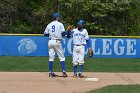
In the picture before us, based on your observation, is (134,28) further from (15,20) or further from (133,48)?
(133,48)

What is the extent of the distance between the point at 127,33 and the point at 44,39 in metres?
15.0

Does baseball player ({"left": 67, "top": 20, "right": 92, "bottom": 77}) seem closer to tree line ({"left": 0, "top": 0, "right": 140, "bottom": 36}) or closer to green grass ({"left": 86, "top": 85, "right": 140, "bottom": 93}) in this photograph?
green grass ({"left": 86, "top": 85, "right": 140, "bottom": 93})

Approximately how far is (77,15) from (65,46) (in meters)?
12.3

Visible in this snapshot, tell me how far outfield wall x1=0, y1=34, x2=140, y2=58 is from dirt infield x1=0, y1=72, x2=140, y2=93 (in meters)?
9.11

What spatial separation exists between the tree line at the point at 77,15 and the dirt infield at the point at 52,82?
68.7 feet

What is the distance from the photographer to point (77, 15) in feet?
121

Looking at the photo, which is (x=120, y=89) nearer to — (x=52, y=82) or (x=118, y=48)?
(x=52, y=82)

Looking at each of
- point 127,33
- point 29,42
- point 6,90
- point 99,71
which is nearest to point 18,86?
point 6,90

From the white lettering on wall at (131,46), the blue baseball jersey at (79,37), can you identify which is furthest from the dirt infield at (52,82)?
the white lettering on wall at (131,46)

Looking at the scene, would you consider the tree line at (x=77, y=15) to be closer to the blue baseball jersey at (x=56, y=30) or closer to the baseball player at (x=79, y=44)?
the baseball player at (x=79, y=44)

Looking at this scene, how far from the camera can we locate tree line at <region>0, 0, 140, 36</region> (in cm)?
3622

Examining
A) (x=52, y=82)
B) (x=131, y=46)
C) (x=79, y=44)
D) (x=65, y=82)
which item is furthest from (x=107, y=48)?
(x=52, y=82)

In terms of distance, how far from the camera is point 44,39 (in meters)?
24.9

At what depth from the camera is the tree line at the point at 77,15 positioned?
36.2 m
